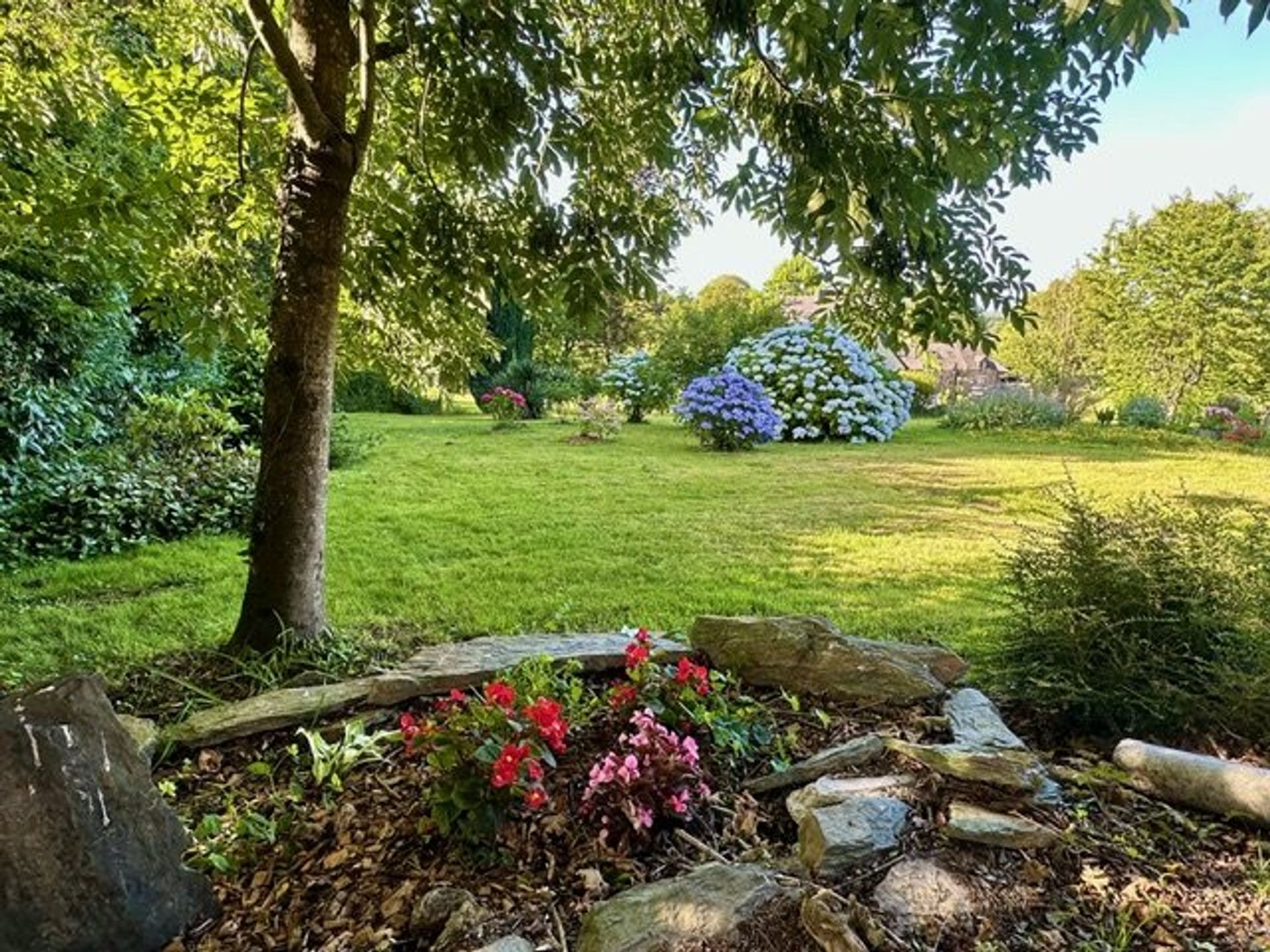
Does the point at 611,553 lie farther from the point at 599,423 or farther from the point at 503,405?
the point at 503,405

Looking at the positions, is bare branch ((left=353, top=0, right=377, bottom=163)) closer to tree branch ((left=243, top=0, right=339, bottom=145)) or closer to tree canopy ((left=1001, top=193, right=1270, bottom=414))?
tree branch ((left=243, top=0, right=339, bottom=145))

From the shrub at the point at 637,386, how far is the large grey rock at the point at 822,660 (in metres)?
11.3

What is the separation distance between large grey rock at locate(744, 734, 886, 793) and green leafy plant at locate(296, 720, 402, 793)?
96 cm

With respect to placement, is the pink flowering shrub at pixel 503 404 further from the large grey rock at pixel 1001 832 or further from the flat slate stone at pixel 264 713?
the large grey rock at pixel 1001 832

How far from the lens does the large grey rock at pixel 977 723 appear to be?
1918 mm

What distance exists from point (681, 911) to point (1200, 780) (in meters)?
1.25

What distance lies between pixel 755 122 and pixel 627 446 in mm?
7437

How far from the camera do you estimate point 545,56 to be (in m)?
2.29

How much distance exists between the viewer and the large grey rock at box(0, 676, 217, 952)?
4.25ft

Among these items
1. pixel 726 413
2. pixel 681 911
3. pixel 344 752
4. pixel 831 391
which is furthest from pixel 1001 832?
pixel 831 391

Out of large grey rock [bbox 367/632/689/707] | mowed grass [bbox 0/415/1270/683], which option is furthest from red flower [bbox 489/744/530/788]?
mowed grass [bbox 0/415/1270/683]

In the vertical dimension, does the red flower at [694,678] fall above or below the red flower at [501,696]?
below

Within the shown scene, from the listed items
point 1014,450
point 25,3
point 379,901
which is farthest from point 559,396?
→ point 379,901

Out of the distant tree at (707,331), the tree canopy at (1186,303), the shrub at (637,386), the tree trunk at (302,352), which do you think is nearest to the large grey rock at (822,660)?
the tree trunk at (302,352)
